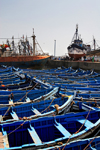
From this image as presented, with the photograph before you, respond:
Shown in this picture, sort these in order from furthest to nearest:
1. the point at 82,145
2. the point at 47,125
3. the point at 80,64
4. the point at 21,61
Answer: the point at 21,61 < the point at 80,64 < the point at 47,125 < the point at 82,145

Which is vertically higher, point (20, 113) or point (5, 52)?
point (5, 52)

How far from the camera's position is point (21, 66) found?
41.5 meters

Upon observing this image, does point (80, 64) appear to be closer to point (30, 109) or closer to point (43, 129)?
point (30, 109)

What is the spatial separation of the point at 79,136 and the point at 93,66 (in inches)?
1102

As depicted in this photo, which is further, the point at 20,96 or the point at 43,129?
the point at 20,96

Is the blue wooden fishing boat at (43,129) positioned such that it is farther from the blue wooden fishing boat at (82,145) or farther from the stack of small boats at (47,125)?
the blue wooden fishing boat at (82,145)

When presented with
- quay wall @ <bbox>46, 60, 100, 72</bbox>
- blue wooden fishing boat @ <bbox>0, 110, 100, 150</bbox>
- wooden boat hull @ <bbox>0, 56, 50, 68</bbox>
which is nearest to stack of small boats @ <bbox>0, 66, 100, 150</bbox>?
blue wooden fishing boat @ <bbox>0, 110, 100, 150</bbox>

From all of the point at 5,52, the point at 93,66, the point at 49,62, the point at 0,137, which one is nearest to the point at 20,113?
the point at 0,137

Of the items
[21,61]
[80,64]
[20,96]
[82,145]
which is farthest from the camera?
[21,61]

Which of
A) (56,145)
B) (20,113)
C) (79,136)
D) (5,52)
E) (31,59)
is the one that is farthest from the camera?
(5,52)

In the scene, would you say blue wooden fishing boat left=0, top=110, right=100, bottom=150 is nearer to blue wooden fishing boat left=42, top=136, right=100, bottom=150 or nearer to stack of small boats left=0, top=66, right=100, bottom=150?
stack of small boats left=0, top=66, right=100, bottom=150

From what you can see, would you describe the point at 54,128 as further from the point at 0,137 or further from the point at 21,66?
the point at 21,66

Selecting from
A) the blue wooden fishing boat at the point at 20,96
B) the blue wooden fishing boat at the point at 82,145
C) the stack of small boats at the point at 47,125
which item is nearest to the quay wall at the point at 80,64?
the stack of small boats at the point at 47,125

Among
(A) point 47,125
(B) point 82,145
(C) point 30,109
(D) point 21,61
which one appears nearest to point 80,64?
(D) point 21,61
